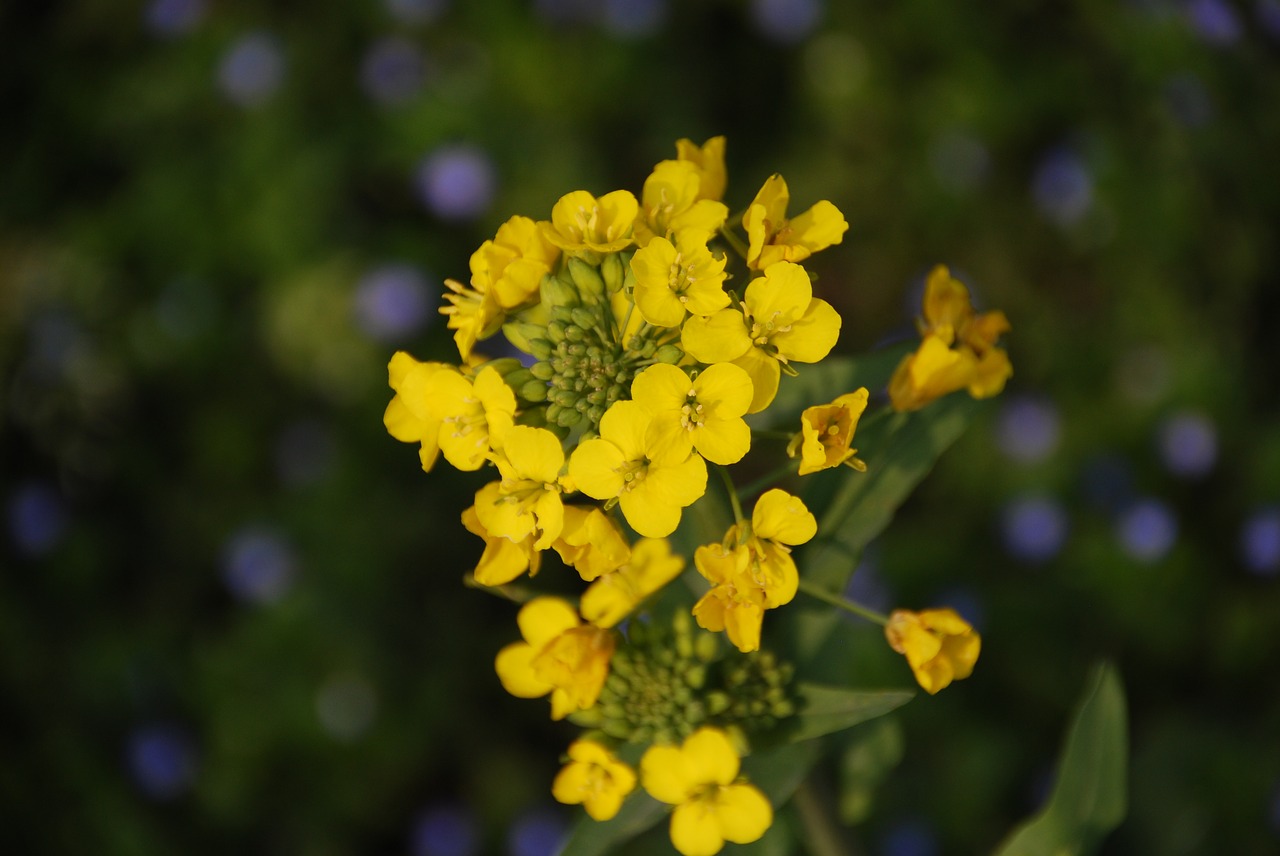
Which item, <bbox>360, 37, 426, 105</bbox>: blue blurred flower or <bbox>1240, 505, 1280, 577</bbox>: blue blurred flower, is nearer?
<bbox>1240, 505, 1280, 577</bbox>: blue blurred flower

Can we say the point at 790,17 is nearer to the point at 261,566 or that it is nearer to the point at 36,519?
the point at 261,566

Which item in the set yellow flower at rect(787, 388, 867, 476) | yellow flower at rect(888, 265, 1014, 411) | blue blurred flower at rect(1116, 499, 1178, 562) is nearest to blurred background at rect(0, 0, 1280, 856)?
blue blurred flower at rect(1116, 499, 1178, 562)

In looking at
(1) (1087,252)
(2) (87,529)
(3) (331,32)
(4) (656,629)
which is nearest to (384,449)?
(2) (87,529)

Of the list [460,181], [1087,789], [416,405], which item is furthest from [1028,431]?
[416,405]

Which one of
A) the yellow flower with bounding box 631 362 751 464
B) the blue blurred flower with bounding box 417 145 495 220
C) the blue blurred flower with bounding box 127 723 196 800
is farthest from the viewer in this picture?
the blue blurred flower with bounding box 417 145 495 220

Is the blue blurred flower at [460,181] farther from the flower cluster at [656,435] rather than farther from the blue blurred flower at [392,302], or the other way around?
the flower cluster at [656,435]

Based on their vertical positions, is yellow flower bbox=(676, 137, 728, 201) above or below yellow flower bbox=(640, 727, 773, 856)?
above

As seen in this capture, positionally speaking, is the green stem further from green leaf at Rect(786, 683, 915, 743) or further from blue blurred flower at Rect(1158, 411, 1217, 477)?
blue blurred flower at Rect(1158, 411, 1217, 477)

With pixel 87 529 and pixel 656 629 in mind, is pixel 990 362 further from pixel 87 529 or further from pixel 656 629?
pixel 87 529
